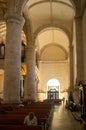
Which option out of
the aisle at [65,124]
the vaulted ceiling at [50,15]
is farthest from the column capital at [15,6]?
the aisle at [65,124]

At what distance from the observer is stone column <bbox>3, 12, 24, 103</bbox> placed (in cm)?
1404

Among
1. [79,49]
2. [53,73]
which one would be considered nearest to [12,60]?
[79,49]

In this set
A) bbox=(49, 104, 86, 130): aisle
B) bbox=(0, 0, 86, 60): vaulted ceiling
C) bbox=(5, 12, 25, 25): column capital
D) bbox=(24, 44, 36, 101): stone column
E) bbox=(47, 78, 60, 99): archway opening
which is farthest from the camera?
bbox=(47, 78, 60, 99): archway opening

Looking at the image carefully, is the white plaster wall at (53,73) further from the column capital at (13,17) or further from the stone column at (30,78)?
the column capital at (13,17)

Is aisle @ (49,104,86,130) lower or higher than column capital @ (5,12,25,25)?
lower

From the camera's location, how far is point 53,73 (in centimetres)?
3981

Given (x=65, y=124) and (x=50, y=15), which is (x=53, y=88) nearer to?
(x=50, y=15)

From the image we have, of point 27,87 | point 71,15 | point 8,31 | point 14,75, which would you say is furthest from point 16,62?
point 71,15

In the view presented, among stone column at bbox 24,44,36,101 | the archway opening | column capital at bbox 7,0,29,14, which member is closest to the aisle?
column capital at bbox 7,0,29,14

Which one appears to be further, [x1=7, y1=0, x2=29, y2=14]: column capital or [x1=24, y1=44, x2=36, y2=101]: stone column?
[x1=24, y1=44, x2=36, y2=101]: stone column

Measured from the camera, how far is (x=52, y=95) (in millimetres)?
39344

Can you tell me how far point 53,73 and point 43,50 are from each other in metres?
4.09

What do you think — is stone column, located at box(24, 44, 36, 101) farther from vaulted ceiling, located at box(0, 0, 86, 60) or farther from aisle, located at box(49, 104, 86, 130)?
aisle, located at box(49, 104, 86, 130)

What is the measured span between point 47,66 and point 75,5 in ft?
81.2
